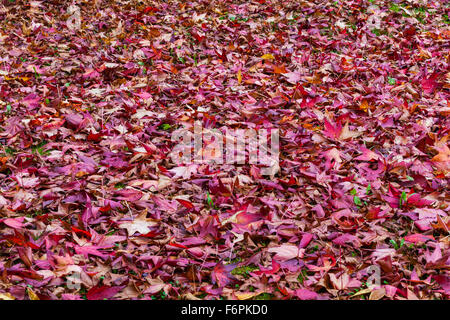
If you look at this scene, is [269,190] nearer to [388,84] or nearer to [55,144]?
[55,144]

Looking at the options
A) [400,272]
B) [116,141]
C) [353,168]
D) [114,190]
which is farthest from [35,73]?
[400,272]

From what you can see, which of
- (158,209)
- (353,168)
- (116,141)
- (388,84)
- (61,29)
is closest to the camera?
(158,209)

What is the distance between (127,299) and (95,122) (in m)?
1.54

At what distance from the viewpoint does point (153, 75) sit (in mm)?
3658

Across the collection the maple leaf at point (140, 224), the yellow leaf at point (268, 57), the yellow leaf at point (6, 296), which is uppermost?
the yellow leaf at point (268, 57)
